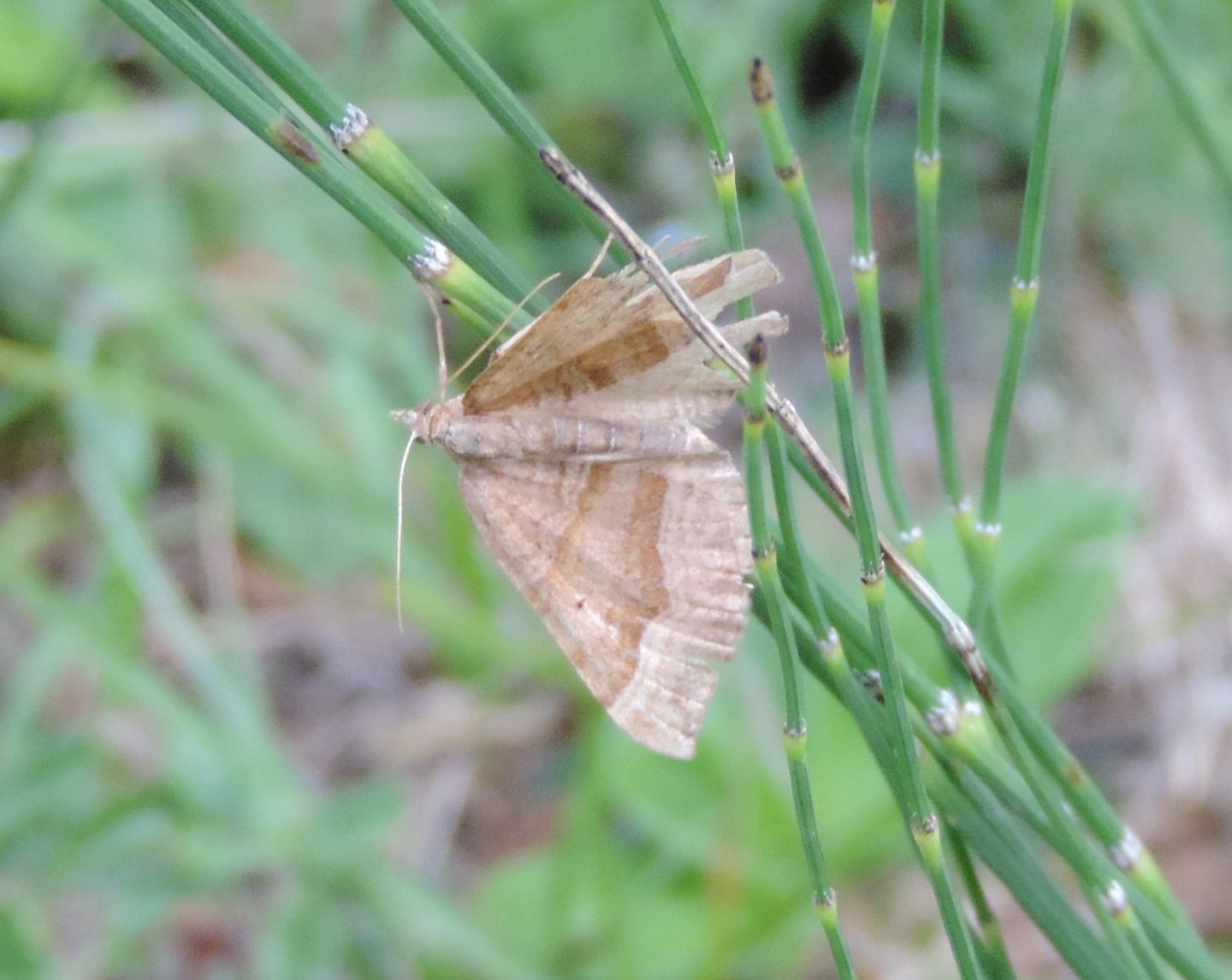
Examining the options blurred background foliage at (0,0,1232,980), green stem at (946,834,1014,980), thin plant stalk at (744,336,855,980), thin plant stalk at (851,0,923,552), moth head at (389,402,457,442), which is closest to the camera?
thin plant stalk at (744,336,855,980)

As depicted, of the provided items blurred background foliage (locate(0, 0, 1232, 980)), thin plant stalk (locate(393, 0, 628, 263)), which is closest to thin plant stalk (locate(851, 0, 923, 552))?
thin plant stalk (locate(393, 0, 628, 263))

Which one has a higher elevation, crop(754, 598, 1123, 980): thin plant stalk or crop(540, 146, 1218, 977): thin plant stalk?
crop(540, 146, 1218, 977): thin plant stalk

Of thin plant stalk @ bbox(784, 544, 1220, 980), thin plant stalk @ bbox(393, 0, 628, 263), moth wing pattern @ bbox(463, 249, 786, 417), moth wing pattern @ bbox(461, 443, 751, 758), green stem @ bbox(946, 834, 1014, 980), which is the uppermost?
thin plant stalk @ bbox(393, 0, 628, 263)

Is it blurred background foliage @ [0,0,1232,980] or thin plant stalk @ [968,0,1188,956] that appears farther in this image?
blurred background foliage @ [0,0,1232,980]

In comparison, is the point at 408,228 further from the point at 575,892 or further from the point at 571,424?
the point at 575,892

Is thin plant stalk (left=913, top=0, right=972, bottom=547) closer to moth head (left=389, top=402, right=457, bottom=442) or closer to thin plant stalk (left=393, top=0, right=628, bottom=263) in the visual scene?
thin plant stalk (left=393, top=0, right=628, bottom=263)

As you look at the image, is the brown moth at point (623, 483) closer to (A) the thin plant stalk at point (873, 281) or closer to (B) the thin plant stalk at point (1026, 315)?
(A) the thin plant stalk at point (873, 281)

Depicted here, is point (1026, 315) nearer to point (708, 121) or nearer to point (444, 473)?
point (708, 121)
